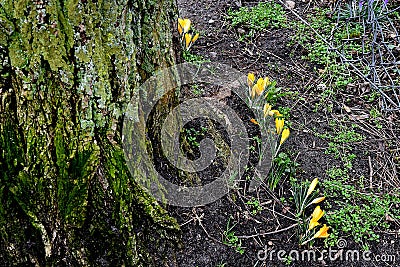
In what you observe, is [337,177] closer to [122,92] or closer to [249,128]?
[249,128]

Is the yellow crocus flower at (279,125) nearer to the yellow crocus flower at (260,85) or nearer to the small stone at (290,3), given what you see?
the yellow crocus flower at (260,85)

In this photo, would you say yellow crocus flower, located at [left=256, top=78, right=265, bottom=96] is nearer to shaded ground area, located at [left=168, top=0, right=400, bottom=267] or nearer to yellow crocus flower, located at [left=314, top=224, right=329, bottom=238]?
shaded ground area, located at [left=168, top=0, right=400, bottom=267]

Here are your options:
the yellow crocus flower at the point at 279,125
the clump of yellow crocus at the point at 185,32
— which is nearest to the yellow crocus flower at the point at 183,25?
the clump of yellow crocus at the point at 185,32

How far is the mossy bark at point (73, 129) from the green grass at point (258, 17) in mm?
2206

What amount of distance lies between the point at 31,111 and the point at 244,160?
1.44 meters

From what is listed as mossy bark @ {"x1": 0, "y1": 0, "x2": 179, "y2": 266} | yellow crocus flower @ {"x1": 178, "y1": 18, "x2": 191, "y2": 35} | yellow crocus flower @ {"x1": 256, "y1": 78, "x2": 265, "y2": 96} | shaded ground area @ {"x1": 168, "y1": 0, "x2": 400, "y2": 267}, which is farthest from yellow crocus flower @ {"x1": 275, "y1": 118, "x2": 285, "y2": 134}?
yellow crocus flower @ {"x1": 178, "y1": 18, "x2": 191, "y2": 35}

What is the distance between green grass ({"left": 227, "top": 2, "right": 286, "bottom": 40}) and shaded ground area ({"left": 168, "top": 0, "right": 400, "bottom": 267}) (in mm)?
60

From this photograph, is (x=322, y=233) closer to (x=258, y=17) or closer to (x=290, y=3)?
(x=258, y=17)

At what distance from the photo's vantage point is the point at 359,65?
386 centimetres

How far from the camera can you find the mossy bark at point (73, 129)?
5.27 ft

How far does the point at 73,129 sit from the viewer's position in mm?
1779

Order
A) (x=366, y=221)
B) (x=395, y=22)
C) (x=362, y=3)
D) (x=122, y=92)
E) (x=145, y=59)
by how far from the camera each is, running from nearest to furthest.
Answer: (x=122, y=92) < (x=145, y=59) < (x=366, y=221) < (x=362, y=3) < (x=395, y=22)

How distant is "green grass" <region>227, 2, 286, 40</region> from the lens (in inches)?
165

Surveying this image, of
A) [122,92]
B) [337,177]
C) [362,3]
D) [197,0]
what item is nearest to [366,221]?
[337,177]
